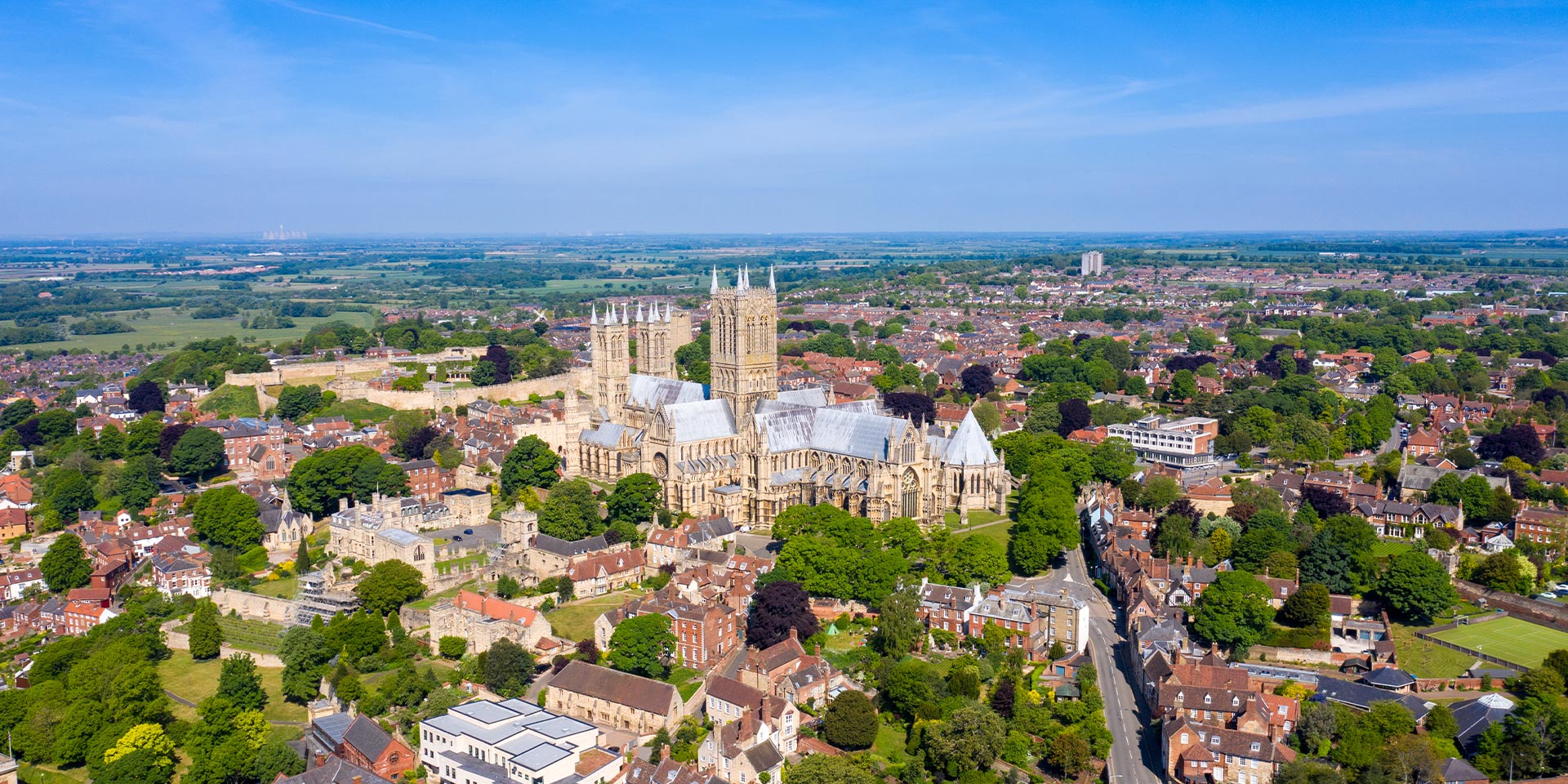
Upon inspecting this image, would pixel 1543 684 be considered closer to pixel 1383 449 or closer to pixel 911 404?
pixel 1383 449

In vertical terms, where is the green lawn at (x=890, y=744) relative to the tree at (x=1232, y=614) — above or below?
below

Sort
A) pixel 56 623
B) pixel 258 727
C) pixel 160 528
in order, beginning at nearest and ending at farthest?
pixel 258 727 → pixel 56 623 → pixel 160 528

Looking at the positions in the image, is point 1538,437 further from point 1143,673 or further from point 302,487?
point 302,487

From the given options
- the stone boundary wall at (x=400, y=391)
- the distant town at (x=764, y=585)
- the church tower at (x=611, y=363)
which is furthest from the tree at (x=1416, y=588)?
the stone boundary wall at (x=400, y=391)

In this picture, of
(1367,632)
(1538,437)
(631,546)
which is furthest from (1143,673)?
(1538,437)

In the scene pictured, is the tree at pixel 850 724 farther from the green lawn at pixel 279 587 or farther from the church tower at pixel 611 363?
the church tower at pixel 611 363

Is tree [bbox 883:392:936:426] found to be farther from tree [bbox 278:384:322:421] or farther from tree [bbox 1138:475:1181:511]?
tree [bbox 278:384:322:421]

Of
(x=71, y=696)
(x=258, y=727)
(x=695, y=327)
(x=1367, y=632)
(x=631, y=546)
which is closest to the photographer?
(x=258, y=727)

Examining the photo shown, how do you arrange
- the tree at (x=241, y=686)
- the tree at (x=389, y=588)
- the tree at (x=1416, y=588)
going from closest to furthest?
the tree at (x=241, y=686), the tree at (x=1416, y=588), the tree at (x=389, y=588)
